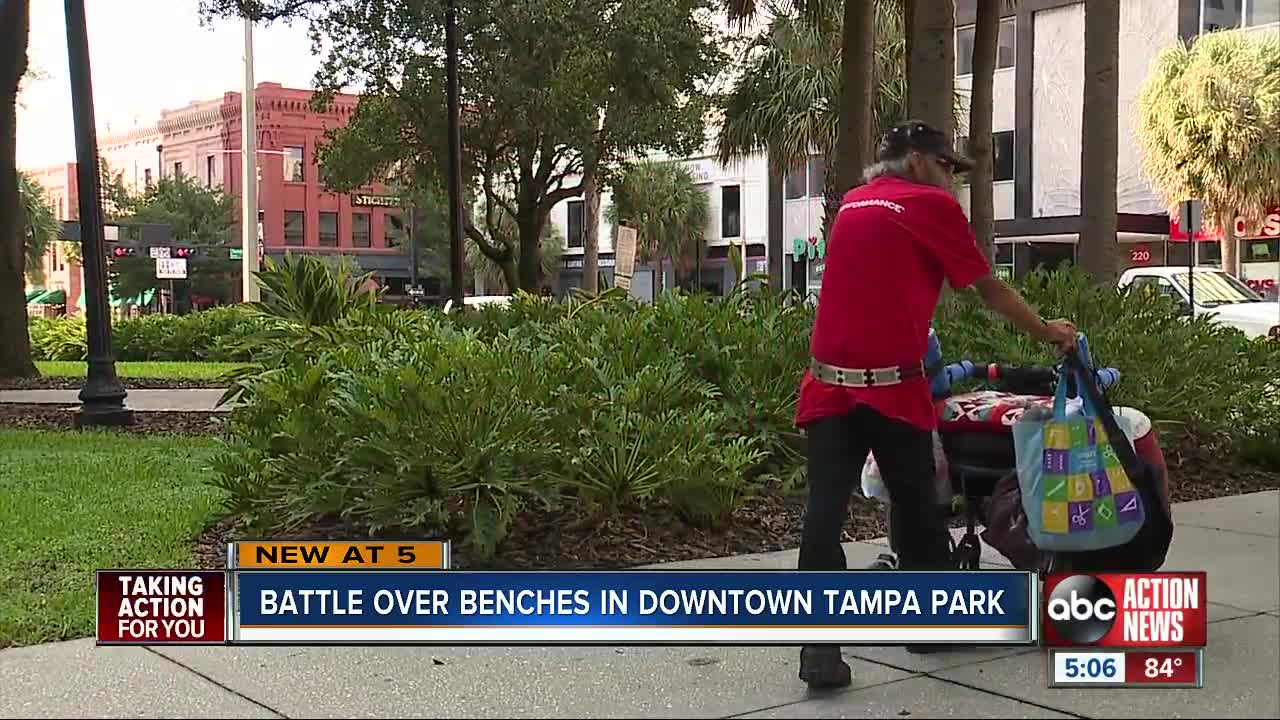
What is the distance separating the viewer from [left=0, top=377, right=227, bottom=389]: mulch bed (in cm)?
1730

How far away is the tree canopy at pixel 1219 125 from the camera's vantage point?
2777 centimetres

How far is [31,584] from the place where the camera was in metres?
5.95

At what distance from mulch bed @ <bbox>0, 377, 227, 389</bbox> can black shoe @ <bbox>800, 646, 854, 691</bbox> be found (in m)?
13.9

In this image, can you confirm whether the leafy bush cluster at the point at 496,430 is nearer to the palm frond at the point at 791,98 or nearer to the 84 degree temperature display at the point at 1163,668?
the 84 degree temperature display at the point at 1163,668

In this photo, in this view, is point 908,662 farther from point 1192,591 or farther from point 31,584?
point 31,584

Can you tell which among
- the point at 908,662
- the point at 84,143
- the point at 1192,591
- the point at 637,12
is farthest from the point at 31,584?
the point at 637,12

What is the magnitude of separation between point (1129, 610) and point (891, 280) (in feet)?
4.46

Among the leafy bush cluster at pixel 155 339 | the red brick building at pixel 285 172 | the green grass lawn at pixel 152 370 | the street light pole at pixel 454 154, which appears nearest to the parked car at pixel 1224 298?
the street light pole at pixel 454 154

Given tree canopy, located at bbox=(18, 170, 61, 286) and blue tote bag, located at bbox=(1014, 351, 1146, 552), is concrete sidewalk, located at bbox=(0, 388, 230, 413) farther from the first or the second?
tree canopy, located at bbox=(18, 170, 61, 286)

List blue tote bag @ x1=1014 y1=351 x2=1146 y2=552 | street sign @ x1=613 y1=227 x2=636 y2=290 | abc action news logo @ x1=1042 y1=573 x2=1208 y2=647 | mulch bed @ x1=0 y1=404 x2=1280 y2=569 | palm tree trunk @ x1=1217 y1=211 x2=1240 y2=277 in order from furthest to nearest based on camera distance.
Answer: palm tree trunk @ x1=1217 y1=211 x2=1240 y2=277, street sign @ x1=613 y1=227 x2=636 y2=290, mulch bed @ x1=0 y1=404 x2=1280 y2=569, blue tote bag @ x1=1014 y1=351 x2=1146 y2=552, abc action news logo @ x1=1042 y1=573 x2=1208 y2=647

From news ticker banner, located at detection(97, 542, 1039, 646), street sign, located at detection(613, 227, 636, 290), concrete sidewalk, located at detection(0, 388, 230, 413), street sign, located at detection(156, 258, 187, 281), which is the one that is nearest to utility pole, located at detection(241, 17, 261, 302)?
street sign, located at detection(156, 258, 187, 281)

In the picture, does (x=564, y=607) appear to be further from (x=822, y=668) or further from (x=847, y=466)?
(x=847, y=466)

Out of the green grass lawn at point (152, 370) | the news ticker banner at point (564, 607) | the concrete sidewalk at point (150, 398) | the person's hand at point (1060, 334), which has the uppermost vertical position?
the person's hand at point (1060, 334)

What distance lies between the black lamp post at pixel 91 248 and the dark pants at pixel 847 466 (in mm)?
9693
